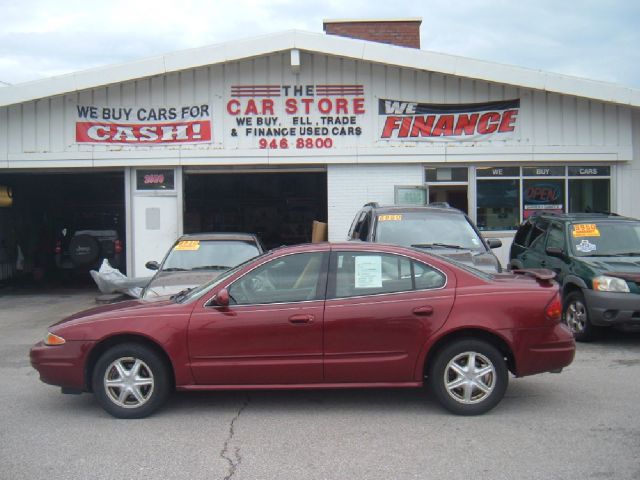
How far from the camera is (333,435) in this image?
5422 millimetres

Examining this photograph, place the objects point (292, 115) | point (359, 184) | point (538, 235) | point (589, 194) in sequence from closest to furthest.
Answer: point (538, 235)
point (292, 115)
point (359, 184)
point (589, 194)

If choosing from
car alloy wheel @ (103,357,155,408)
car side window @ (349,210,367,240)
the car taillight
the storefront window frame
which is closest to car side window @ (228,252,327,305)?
car alloy wheel @ (103,357,155,408)

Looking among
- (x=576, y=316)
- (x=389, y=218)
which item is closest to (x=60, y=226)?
(x=389, y=218)

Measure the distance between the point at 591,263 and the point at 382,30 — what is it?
10.4 meters

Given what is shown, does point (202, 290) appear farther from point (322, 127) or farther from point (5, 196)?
Answer: point (5, 196)

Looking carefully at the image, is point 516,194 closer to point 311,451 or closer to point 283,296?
point 283,296

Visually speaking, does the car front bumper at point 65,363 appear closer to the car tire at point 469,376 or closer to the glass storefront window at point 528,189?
the car tire at point 469,376

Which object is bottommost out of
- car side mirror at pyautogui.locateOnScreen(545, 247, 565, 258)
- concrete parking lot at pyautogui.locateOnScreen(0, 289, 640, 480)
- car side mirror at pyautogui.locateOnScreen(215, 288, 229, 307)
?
concrete parking lot at pyautogui.locateOnScreen(0, 289, 640, 480)

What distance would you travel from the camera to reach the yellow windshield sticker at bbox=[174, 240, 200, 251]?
10.4m

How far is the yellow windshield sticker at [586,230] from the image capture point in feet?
32.2

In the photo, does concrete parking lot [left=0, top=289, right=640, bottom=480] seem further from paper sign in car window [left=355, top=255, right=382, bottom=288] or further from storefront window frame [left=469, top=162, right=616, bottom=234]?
storefront window frame [left=469, top=162, right=616, bottom=234]

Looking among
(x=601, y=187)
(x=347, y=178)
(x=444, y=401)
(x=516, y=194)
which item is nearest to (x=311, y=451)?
(x=444, y=401)

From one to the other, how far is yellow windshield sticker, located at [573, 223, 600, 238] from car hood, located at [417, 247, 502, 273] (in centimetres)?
175

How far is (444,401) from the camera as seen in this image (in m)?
5.80
